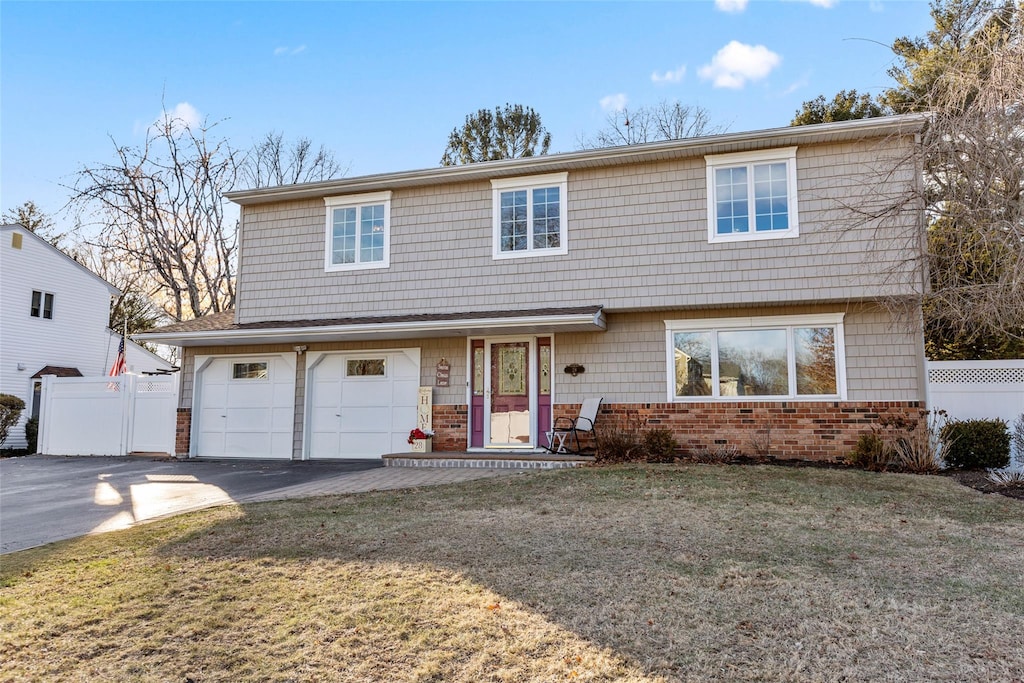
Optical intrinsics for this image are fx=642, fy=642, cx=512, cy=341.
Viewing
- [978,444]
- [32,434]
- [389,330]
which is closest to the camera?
[978,444]

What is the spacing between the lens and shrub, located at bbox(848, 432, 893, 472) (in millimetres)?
9594

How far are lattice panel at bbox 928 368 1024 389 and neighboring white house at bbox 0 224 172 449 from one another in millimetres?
22320

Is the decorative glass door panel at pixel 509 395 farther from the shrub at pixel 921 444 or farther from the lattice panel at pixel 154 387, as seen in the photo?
the lattice panel at pixel 154 387

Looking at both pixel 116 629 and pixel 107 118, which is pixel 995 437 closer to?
pixel 116 629

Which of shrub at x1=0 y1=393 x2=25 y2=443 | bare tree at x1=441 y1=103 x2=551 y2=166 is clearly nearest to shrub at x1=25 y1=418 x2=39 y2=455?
shrub at x1=0 y1=393 x2=25 y2=443

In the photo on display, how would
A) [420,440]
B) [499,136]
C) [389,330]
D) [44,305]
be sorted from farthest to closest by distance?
[499,136] < [44,305] < [420,440] < [389,330]

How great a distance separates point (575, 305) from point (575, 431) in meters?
2.16

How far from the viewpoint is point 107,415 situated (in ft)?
46.2

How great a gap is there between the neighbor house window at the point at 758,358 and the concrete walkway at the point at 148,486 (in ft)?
12.0

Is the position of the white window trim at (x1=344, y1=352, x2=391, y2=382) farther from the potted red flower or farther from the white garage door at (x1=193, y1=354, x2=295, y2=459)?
the potted red flower

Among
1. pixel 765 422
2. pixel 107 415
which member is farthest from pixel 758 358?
pixel 107 415

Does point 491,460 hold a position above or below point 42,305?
below

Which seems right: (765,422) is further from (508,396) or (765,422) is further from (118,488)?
(118,488)

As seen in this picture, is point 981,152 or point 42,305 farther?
point 42,305
